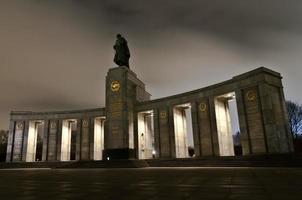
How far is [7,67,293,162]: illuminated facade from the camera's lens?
86.6 feet

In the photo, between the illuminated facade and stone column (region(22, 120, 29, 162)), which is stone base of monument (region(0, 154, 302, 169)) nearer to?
the illuminated facade

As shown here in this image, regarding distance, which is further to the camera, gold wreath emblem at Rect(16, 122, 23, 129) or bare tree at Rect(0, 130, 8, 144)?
bare tree at Rect(0, 130, 8, 144)

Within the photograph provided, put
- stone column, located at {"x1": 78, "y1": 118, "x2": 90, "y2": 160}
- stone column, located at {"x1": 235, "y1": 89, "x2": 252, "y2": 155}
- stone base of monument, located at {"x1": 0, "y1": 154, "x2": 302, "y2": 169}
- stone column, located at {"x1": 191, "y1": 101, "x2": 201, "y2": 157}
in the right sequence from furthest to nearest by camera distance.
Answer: stone column, located at {"x1": 78, "y1": 118, "x2": 90, "y2": 160} → stone column, located at {"x1": 191, "y1": 101, "x2": 201, "y2": 157} → stone column, located at {"x1": 235, "y1": 89, "x2": 252, "y2": 155} → stone base of monument, located at {"x1": 0, "y1": 154, "x2": 302, "y2": 169}

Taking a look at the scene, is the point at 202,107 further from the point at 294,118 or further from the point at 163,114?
the point at 294,118

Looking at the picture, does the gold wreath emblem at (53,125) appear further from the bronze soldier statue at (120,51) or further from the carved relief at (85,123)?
the bronze soldier statue at (120,51)

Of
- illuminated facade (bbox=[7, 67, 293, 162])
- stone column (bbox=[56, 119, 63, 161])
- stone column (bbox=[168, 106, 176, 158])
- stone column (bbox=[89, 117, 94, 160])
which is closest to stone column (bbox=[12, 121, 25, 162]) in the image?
illuminated facade (bbox=[7, 67, 293, 162])

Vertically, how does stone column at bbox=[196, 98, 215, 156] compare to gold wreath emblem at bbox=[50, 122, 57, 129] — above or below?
below

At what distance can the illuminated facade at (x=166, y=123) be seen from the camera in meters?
26.4

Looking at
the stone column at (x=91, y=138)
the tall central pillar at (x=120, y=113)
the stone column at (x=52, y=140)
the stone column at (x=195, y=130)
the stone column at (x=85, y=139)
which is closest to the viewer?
the stone column at (x=195, y=130)

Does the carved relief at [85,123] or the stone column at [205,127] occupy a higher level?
the carved relief at [85,123]

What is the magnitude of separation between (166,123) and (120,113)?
6.94 meters

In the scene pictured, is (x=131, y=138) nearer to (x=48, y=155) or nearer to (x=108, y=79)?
(x=108, y=79)

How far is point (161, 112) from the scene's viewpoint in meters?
36.8

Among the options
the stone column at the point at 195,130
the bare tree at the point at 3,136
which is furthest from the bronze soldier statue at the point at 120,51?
the bare tree at the point at 3,136
